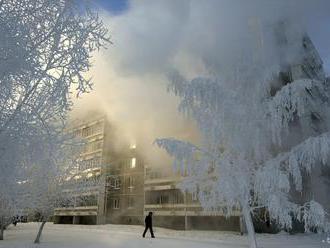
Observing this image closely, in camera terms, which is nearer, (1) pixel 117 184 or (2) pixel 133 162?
(2) pixel 133 162

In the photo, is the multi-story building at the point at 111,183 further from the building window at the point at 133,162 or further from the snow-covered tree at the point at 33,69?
the snow-covered tree at the point at 33,69

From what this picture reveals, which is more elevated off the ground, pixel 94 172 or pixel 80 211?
pixel 94 172

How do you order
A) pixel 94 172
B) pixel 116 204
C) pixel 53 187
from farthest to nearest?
pixel 116 204, pixel 94 172, pixel 53 187

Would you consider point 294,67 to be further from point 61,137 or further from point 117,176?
point 117,176

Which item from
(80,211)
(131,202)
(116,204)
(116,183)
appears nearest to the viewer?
(131,202)

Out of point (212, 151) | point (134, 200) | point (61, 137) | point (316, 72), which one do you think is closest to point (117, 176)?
point (134, 200)

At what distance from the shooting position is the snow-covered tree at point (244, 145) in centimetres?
1250

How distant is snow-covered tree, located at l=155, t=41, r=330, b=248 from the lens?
12.5m

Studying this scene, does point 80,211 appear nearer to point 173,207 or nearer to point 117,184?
point 117,184

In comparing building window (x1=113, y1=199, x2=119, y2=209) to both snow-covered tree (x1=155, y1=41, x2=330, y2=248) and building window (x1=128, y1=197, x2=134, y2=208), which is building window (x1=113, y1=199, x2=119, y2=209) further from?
snow-covered tree (x1=155, y1=41, x2=330, y2=248)

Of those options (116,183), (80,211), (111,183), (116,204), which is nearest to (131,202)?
(116,204)

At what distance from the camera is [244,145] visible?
13.9 m

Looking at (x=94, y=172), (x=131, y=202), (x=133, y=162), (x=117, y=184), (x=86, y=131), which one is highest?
(x=86, y=131)

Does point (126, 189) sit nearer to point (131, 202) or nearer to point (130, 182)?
point (130, 182)
